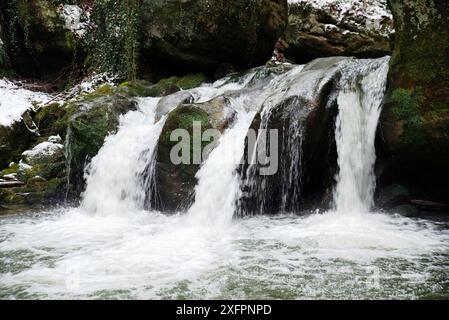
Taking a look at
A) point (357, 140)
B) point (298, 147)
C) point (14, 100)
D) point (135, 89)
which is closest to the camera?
point (298, 147)

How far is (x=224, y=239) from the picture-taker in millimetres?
5094

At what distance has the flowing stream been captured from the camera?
11.7 feet

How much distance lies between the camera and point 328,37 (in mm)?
11680

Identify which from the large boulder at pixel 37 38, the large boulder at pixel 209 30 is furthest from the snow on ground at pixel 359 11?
the large boulder at pixel 37 38

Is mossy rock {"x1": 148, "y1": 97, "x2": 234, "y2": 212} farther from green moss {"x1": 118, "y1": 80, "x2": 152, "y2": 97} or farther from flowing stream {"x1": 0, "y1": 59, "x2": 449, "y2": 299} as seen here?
green moss {"x1": 118, "y1": 80, "x2": 152, "y2": 97}

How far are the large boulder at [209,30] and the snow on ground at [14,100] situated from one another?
2815 millimetres

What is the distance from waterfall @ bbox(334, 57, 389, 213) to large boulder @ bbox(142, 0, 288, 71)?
4.08 meters

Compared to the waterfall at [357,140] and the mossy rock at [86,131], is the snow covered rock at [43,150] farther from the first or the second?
the waterfall at [357,140]

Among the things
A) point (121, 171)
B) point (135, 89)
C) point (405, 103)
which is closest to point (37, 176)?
point (121, 171)

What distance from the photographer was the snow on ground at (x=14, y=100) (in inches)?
355

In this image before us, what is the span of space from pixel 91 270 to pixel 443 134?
443cm

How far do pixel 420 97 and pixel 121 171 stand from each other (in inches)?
184

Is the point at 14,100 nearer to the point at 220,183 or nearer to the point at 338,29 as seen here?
the point at 220,183
